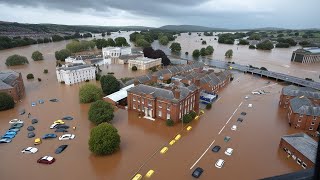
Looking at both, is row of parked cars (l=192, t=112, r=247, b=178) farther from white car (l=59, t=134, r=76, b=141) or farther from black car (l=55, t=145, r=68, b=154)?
white car (l=59, t=134, r=76, b=141)

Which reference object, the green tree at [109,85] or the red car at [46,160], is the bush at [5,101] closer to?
the green tree at [109,85]

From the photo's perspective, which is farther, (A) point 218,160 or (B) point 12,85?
(B) point 12,85

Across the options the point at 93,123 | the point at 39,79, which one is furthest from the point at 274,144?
the point at 39,79

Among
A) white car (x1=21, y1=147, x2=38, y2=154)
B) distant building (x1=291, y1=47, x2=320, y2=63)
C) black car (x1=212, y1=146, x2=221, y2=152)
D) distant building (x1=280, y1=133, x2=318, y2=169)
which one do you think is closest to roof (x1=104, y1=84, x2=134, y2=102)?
white car (x1=21, y1=147, x2=38, y2=154)

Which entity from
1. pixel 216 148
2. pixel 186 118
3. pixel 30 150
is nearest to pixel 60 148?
pixel 30 150

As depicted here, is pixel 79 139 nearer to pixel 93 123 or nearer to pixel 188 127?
pixel 93 123

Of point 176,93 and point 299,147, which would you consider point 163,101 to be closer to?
point 176,93
